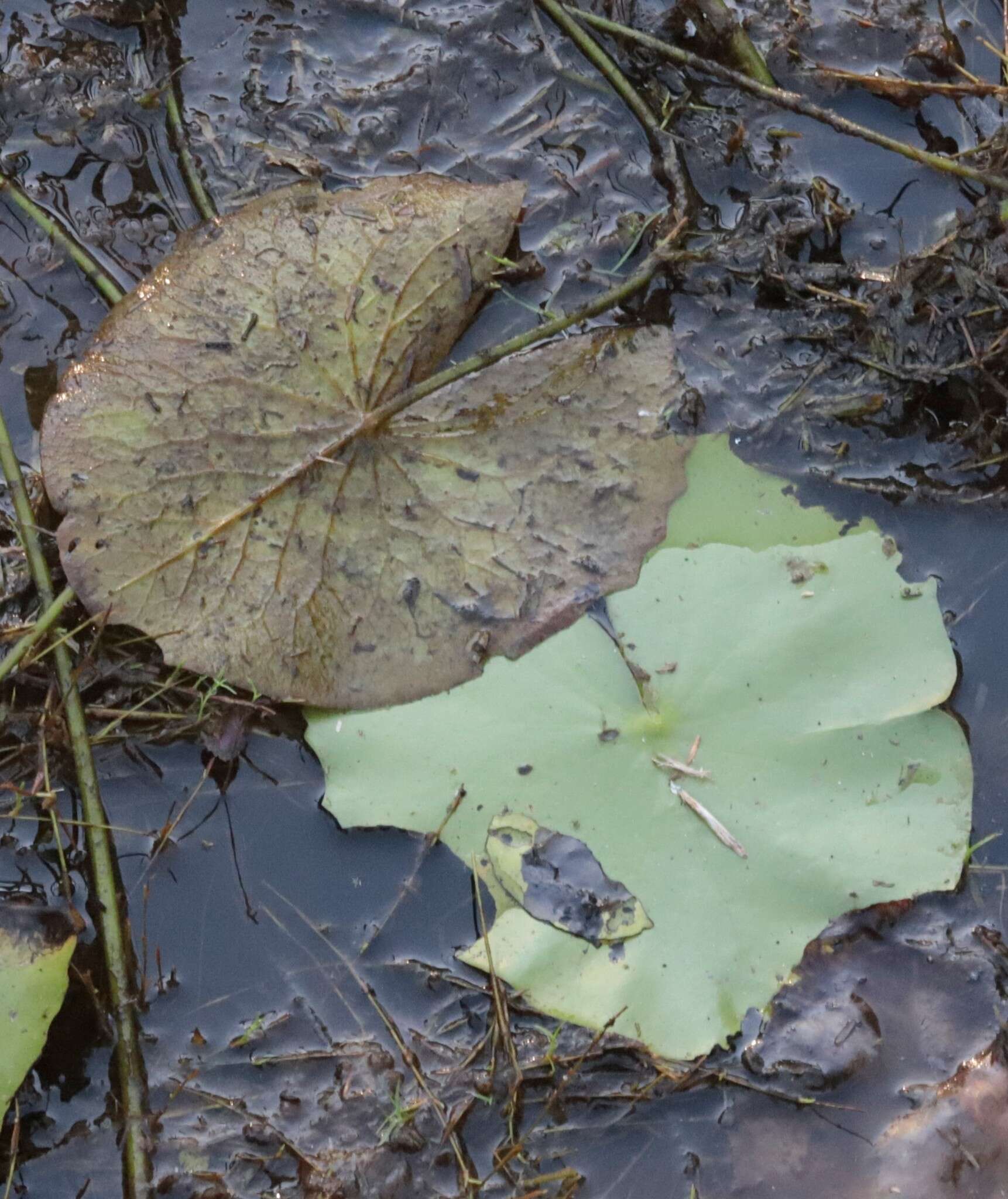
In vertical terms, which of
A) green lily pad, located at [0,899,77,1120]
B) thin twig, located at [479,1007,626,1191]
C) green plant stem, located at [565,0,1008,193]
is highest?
green plant stem, located at [565,0,1008,193]

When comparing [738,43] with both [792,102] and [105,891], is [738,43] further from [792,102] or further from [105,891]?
[105,891]

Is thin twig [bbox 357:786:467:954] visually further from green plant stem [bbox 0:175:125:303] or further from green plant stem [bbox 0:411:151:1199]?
green plant stem [bbox 0:175:125:303]

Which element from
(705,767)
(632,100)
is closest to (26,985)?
(705,767)

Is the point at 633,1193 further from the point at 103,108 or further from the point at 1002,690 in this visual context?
the point at 103,108

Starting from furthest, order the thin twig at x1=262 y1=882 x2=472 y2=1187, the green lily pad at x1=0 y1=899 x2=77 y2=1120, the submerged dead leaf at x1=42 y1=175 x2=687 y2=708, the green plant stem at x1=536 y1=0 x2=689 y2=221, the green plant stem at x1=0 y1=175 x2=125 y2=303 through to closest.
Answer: the green plant stem at x1=536 y1=0 x2=689 y2=221 < the green plant stem at x1=0 y1=175 x2=125 y2=303 < the submerged dead leaf at x1=42 y1=175 x2=687 y2=708 < the thin twig at x1=262 y1=882 x2=472 y2=1187 < the green lily pad at x1=0 y1=899 x2=77 y2=1120

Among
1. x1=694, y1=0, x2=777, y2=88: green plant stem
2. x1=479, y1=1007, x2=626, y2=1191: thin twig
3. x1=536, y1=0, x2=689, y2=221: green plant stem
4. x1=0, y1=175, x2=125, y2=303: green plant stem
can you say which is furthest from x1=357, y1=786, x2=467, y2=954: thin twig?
x1=694, y1=0, x2=777, y2=88: green plant stem

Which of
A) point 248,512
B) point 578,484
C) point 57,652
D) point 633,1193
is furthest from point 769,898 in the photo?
point 57,652
